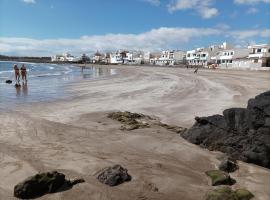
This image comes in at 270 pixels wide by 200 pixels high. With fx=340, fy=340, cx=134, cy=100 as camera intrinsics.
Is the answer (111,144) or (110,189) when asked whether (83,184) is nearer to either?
(110,189)

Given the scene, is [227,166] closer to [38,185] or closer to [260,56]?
[38,185]

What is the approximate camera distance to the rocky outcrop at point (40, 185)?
17.3ft

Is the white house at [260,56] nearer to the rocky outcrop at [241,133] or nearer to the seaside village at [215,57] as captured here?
the seaside village at [215,57]

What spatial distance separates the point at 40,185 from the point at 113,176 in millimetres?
1244

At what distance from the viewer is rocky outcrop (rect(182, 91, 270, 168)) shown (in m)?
7.70

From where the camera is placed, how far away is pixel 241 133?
8.42 m

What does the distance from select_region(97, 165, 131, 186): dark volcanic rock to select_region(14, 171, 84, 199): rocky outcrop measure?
1.84 feet

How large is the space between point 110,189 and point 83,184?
1.60 ft

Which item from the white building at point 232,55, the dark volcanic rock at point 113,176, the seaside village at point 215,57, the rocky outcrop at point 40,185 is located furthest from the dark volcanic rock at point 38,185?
the white building at point 232,55

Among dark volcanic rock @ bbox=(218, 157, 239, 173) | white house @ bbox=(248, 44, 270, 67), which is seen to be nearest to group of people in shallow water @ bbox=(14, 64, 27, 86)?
dark volcanic rock @ bbox=(218, 157, 239, 173)

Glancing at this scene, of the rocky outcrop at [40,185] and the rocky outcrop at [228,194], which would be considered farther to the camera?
the rocky outcrop at [228,194]

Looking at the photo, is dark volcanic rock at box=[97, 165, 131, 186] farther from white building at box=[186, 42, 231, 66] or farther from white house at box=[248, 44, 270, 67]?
Answer: white building at box=[186, 42, 231, 66]

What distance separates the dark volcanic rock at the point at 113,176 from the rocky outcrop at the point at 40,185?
0.56m

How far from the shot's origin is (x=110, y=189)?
5.67 meters
